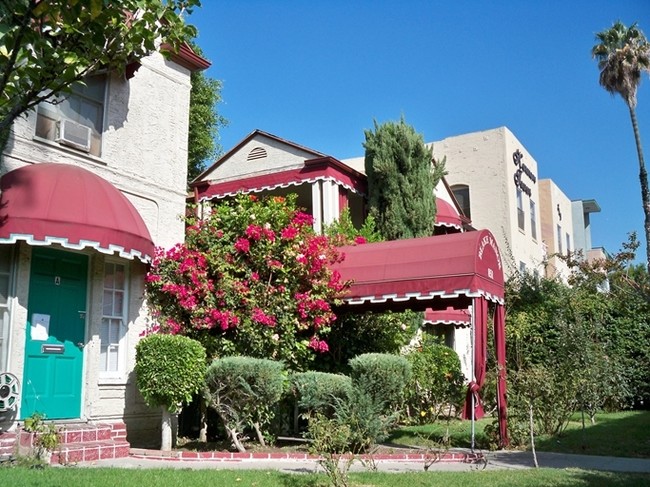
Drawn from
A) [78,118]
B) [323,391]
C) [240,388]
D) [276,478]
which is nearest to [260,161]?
[78,118]

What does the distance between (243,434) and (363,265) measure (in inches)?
156

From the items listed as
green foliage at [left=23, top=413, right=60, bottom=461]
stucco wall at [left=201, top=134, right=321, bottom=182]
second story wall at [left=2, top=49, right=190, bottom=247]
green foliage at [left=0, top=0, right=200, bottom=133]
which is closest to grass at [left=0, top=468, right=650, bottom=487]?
green foliage at [left=23, top=413, right=60, bottom=461]

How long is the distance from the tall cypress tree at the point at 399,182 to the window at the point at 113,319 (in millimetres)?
8861

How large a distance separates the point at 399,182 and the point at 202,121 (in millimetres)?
11406

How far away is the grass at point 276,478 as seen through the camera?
7293 mm

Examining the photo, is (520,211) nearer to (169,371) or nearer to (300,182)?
(300,182)

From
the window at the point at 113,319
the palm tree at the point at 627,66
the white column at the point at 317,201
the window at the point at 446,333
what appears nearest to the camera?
the window at the point at 113,319

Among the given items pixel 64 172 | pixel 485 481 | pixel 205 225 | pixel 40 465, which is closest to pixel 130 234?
pixel 64 172

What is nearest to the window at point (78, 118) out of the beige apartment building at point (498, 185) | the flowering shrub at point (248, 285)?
the flowering shrub at point (248, 285)

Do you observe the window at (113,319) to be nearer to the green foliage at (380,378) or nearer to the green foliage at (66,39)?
the green foliage at (380,378)

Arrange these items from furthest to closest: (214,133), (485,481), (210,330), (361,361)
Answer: (214,133) < (210,330) < (361,361) < (485,481)

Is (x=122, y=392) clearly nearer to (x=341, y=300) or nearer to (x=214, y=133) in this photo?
(x=341, y=300)

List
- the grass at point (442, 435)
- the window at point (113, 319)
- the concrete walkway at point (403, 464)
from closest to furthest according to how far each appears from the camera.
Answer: the concrete walkway at point (403, 464) → the window at point (113, 319) → the grass at point (442, 435)

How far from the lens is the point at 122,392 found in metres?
11.4
